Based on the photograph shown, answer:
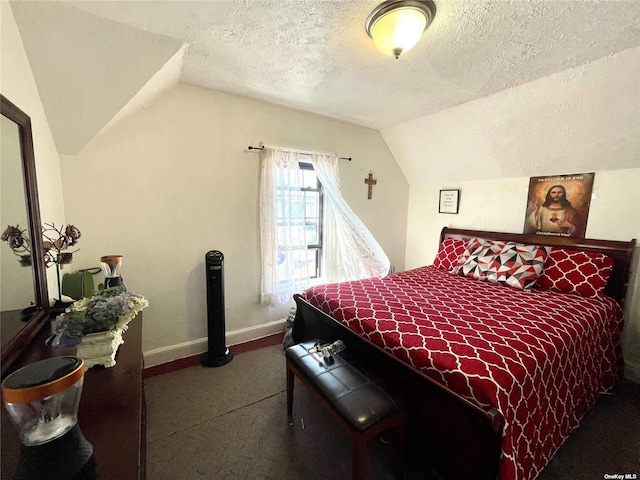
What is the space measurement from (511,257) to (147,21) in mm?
3198

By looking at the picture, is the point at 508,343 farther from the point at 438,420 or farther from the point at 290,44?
the point at 290,44

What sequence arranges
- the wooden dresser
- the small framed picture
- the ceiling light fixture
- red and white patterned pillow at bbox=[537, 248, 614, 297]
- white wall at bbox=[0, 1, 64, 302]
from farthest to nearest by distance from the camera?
the small framed picture, red and white patterned pillow at bbox=[537, 248, 614, 297], the ceiling light fixture, white wall at bbox=[0, 1, 64, 302], the wooden dresser

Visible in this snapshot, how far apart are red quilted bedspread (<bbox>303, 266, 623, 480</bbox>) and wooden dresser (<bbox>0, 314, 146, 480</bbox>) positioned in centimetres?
117

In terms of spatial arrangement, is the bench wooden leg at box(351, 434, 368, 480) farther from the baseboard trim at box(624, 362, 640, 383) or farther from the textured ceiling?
the baseboard trim at box(624, 362, 640, 383)

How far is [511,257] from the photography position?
8.14 feet

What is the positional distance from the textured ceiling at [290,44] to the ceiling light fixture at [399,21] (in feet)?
0.18

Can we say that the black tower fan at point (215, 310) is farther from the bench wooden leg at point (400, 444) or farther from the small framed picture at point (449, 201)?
the small framed picture at point (449, 201)

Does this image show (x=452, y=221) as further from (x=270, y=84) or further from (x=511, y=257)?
(x=270, y=84)

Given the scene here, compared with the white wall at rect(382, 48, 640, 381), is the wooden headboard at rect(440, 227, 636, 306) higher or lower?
lower

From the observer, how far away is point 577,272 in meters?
2.22

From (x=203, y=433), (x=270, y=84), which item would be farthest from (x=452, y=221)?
(x=203, y=433)

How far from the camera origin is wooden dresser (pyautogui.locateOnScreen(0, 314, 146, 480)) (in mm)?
719

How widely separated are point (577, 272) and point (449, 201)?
1.46m

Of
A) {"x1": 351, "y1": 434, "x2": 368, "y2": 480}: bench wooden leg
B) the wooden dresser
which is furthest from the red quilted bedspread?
the wooden dresser
